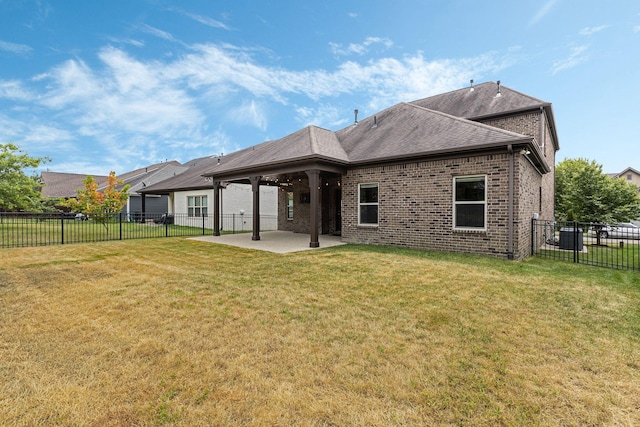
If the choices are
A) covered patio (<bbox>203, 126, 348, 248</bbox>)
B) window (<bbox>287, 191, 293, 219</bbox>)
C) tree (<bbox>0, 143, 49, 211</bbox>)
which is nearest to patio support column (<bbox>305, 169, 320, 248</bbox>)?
covered patio (<bbox>203, 126, 348, 248</bbox>)

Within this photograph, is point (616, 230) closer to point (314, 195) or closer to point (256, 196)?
point (314, 195)

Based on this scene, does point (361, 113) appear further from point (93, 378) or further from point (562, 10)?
point (93, 378)

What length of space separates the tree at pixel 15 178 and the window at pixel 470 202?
2291 cm

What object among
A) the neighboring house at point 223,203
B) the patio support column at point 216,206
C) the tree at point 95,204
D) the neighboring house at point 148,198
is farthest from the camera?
the neighboring house at point 148,198

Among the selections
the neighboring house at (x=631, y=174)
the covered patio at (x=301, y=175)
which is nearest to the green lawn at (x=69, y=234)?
the covered patio at (x=301, y=175)

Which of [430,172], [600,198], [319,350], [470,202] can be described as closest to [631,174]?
[600,198]

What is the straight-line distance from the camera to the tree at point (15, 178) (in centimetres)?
1658

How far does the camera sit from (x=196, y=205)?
70.3 ft

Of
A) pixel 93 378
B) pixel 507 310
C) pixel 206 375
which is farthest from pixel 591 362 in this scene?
pixel 93 378

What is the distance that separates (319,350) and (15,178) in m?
23.1

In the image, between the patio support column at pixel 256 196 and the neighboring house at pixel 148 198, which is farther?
the neighboring house at pixel 148 198

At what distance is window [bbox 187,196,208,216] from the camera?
20703mm

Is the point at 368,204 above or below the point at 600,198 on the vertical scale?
below

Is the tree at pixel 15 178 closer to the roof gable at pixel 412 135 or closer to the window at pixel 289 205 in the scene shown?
the window at pixel 289 205
